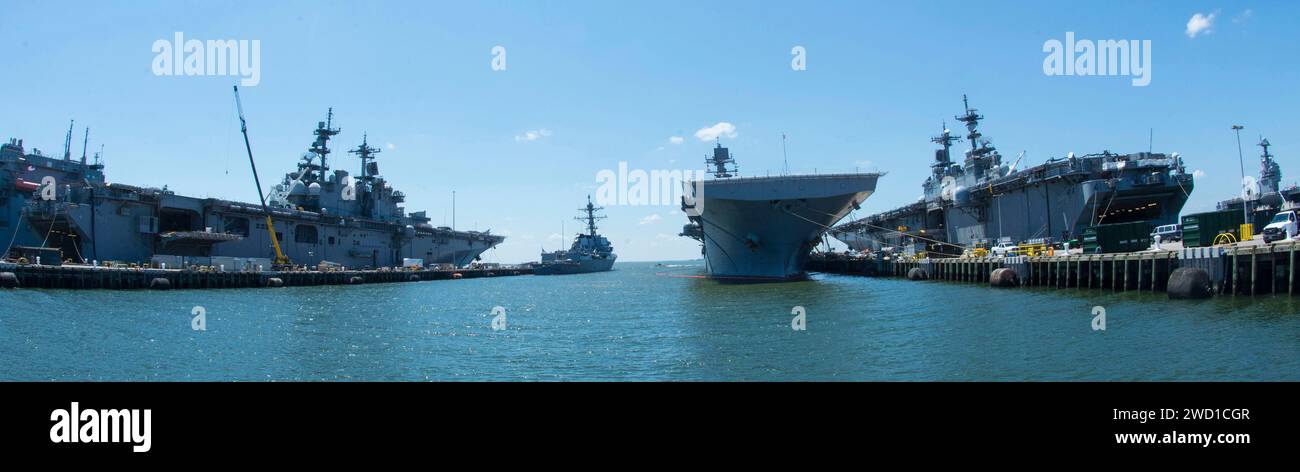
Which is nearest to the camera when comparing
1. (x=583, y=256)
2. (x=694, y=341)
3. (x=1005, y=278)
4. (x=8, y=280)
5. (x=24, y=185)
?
(x=694, y=341)

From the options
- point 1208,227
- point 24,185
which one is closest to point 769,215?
point 1208,227

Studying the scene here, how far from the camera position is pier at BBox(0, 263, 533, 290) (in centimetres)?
3556

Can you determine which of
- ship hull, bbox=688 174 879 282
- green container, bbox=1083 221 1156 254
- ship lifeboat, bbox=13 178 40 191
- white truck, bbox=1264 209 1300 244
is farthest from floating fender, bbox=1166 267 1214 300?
ship lifeboat, bbox=13 178 40 191

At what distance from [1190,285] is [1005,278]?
34.8 feet

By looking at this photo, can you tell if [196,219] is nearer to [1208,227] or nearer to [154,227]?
[154,227]

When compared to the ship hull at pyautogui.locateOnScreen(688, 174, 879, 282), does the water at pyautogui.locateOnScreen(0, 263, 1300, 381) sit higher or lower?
lower

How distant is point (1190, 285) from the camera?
821 inches

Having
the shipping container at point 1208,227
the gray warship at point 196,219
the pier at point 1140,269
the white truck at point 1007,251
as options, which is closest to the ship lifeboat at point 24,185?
the gray warship at point 196,219

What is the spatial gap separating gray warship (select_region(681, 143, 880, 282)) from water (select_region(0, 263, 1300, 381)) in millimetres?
10999

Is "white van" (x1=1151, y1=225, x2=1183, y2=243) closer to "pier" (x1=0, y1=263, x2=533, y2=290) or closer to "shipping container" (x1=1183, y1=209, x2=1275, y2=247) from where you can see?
"shipping container" (x1=1183, y1=209, x2=1275, y2=247)

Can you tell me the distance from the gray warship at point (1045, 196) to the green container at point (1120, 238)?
2971 mm

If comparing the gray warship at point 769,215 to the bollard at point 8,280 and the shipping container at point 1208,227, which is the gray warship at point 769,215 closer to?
the shipping container at point 1208,227
